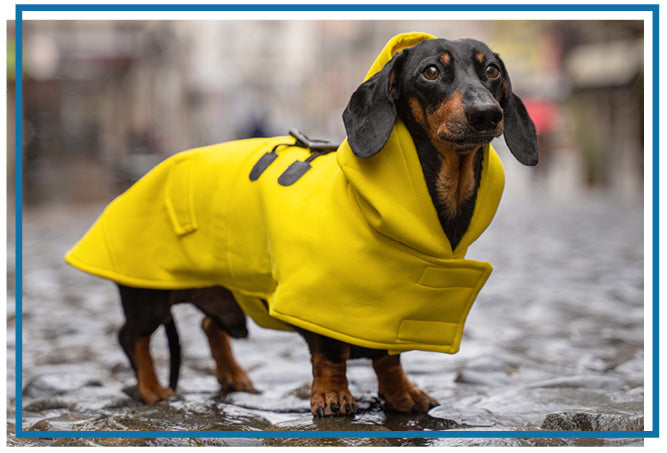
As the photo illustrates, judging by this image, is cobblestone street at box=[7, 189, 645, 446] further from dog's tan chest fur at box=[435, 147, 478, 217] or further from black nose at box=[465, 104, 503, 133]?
black nose at box=[465, 104, 503, 133]

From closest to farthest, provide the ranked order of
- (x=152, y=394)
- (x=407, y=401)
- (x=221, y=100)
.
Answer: (x=407, y=401) → (x=152, y=394) → (x=221, y=100)

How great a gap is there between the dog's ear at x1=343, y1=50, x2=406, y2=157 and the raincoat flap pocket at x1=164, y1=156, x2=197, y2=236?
1.10 metres

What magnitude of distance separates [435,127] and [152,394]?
2.03 metres

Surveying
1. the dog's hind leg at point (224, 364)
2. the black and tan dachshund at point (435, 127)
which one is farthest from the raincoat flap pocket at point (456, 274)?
the dog's hind leg at point (224, 364)

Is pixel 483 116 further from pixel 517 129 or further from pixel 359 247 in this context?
pixel 359 247

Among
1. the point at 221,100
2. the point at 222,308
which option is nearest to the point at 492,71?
the point at 222,308

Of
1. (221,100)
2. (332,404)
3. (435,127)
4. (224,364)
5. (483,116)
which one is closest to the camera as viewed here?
(483,116)

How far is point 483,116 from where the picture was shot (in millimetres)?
2922

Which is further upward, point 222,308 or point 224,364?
point 222,308
